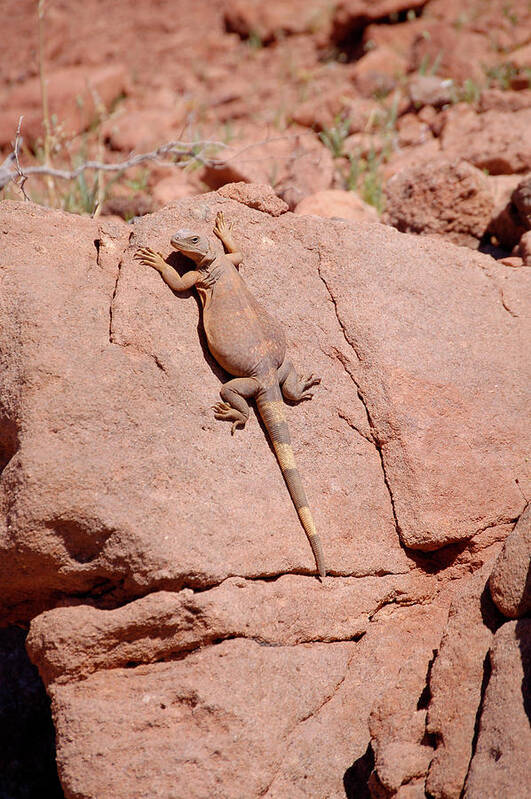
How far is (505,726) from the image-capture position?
110 inches

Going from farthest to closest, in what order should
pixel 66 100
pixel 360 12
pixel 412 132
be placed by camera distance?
pixel 360 12 < pixel 66 100 < pixel 412 132

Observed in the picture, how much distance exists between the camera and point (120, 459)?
3312 millimetres

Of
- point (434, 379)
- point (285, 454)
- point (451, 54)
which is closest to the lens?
point (285, 454)

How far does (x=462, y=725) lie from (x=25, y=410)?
7.77 feet

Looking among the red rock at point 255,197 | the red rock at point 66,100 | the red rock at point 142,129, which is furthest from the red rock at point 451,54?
the red rock at point 255,197

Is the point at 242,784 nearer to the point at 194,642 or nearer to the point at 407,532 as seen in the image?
the point at 194,642

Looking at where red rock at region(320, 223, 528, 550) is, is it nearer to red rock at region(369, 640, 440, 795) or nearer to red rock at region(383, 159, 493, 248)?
red rock at region(369, 640, 440, 795)

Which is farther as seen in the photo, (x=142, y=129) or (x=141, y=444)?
(x=142, y=129)

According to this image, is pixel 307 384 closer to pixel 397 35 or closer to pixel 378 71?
pixel 378 71

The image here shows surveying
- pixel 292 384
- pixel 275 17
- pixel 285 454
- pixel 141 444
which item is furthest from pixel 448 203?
pixel 275 17

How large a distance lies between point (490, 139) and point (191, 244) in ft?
14.6

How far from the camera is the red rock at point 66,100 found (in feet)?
28.1

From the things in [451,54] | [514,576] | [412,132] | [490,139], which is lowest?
[514,576]

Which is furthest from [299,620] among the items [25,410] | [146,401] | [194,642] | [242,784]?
[25,410]
